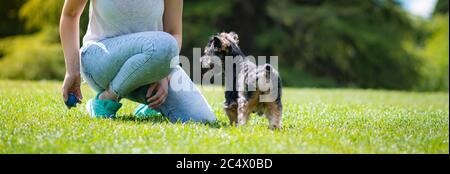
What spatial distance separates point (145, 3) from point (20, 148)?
2087mm

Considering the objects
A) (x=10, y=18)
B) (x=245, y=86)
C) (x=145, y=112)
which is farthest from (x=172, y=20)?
(x=10, y=18)

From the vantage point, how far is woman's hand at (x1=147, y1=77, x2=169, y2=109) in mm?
6008

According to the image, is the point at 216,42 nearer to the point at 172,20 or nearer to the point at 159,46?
the point at 159,46

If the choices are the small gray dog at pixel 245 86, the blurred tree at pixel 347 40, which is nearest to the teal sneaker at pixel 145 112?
the small gray dog at pixel 245 86

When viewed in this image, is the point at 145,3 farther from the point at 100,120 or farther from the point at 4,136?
the point at 4,136

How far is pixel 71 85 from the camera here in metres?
5.77

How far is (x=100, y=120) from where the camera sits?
5789 mm

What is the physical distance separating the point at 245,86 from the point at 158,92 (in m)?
0.98

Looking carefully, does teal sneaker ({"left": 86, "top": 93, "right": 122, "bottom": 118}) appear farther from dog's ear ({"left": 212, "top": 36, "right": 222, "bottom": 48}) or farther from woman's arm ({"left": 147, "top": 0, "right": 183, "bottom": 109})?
dog's ear ({"left": 212, "top": 36, "right": 222, "bottom": 48})

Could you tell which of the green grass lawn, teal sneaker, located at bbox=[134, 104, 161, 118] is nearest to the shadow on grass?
the green grass lawn

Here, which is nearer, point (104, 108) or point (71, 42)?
point (71, 42)

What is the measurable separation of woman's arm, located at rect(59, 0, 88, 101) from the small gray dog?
3.66ft

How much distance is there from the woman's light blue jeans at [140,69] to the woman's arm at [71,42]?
0.22 m
